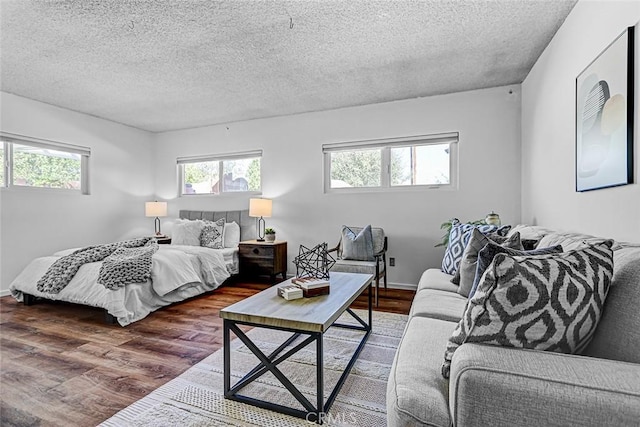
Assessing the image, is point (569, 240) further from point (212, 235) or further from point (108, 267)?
point (212, 235)

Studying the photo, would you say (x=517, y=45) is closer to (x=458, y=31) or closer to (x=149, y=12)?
(x=458, y=31)

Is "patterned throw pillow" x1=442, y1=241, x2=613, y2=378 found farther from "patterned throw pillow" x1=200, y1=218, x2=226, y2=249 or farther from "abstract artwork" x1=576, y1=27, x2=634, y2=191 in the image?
"patterned throw pillow" x1=200, y1=218, x2=226, y2=249

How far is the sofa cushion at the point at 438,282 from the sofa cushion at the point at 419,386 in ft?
2.93

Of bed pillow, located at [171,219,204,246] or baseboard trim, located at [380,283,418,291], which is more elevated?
bed pillow, located at [171,219,204,246]

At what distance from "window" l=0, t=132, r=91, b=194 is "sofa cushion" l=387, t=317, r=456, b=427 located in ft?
16.1

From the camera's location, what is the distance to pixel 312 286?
197 centimetres

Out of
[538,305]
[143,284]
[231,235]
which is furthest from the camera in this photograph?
[231,235]

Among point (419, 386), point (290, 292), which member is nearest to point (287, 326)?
point (290, 292)

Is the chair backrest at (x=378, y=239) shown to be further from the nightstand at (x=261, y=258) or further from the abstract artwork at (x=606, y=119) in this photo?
the abstract artwork at (x=606, y=119)

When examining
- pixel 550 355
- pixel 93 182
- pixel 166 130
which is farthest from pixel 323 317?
pixel 166 130

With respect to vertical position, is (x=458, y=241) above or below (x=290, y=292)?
above

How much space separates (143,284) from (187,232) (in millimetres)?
1640

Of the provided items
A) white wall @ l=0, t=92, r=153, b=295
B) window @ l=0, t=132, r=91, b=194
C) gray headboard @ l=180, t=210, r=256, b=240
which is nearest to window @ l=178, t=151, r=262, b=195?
gray headboard @ l=180, t=210, r=256, b=240

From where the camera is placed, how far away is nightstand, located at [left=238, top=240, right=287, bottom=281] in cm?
434
